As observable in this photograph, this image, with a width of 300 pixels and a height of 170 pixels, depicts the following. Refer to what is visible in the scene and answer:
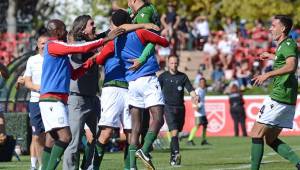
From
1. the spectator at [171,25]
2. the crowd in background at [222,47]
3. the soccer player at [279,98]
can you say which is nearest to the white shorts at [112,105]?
the soccer player at [279,98]

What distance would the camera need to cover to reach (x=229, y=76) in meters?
41.7

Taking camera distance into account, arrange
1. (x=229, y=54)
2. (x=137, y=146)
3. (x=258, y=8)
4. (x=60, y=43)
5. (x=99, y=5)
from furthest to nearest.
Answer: (x=99, y=5) → (x=258, y=8) → (x=229, y=54) → (x=137, y=146) → (x=60, y=43)

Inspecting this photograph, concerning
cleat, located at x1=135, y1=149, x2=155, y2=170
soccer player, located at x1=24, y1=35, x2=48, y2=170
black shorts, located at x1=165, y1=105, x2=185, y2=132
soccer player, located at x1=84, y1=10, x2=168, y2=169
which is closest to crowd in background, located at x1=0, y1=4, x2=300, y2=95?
black shorts, located at x1=165, y1=105, x2=185, y2=132

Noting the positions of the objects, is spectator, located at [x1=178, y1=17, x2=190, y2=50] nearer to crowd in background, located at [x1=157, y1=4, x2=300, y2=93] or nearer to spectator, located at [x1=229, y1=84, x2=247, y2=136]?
crowd in background, located at [x1=157, y1=4, x2=300, y2=93]

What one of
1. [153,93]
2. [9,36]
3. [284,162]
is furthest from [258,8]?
[153,93]

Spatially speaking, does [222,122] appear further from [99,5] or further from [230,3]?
[99,5]

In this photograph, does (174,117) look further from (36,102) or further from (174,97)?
(36,102)

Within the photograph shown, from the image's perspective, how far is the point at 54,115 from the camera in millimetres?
14133

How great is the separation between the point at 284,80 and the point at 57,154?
11.1ft

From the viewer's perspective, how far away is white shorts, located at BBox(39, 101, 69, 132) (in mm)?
14109

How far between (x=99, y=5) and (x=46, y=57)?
38.1 m

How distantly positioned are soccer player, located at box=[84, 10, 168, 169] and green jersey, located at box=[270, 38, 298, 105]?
1667mm

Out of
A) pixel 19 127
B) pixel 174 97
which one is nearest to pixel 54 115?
pixel 174 97

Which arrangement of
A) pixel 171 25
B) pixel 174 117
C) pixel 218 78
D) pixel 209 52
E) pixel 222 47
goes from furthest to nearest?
1. pixel 209 52
2. pixel 222 47
3. pixel 171 25
4. pixel 218 78
5. pixel 174 117
